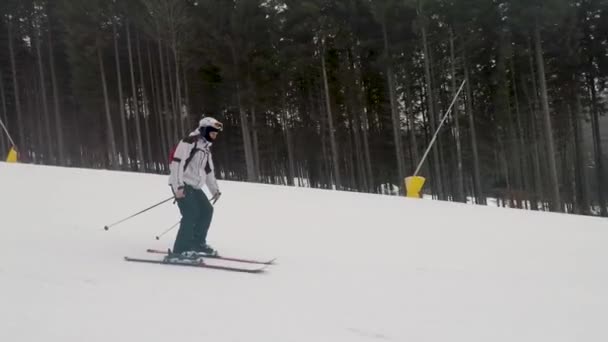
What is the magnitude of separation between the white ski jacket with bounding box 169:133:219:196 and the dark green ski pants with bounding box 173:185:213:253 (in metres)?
0.13

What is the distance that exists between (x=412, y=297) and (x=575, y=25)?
19305 mm

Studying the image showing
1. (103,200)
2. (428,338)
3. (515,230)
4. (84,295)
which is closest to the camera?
(428,338)

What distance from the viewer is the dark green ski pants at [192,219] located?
18.6 feet

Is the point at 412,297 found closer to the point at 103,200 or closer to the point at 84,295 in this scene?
the point at 84,295

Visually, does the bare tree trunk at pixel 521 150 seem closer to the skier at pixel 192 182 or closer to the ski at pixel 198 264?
the skier at pixel 192 182

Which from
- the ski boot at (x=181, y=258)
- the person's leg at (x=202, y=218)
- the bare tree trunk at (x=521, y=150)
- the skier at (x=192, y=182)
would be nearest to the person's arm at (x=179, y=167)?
the skier at (x=192, y=182)

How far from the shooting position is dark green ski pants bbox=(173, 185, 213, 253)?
568 cm

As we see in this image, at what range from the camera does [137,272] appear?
5.11 m

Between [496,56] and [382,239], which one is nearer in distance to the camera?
[382,239]

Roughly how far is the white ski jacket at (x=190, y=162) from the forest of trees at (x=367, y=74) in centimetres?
1601

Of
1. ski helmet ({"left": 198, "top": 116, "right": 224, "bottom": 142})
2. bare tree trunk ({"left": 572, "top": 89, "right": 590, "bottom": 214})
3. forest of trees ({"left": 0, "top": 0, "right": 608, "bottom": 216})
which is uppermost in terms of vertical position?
forest of trees ({"left": 0, "top": 0, "right": 608, "bottom": 216})

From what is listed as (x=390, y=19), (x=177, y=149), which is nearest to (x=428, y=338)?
(x=177, y=149)

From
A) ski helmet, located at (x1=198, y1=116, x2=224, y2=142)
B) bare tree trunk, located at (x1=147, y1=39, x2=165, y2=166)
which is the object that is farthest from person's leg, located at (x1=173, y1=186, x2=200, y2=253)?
bare tree trunk, located at (x1=147, y1=39, x2=165, y2=166)

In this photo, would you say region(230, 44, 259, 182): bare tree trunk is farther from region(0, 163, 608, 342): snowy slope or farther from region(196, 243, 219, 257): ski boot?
region(196, 243, 219, 257): ski boot
